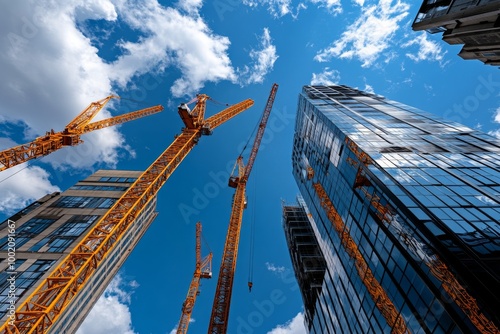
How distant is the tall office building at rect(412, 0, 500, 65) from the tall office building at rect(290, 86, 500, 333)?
11.9 meters

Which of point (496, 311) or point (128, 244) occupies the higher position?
point (128, 244)

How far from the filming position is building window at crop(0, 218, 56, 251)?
36375mm

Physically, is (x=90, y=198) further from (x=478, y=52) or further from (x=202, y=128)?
(x=478, y=52)

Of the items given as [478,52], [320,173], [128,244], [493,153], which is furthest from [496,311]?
[128,244]

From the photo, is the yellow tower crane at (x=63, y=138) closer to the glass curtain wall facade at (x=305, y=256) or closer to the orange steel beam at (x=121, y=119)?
the orange steel beam at (x=121, y=119)

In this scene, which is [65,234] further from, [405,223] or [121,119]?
[405,223]

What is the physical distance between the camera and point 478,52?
24.5m

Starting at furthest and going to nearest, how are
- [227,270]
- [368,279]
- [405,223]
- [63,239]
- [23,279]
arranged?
[227,270], [63,239], [23,279], [368,279], [405,223]

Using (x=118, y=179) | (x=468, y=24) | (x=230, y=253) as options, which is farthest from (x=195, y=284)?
(x=468, y=24)

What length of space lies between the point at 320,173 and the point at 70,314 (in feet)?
145

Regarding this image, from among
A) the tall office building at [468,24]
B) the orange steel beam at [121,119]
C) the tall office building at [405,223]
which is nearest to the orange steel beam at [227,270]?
the tall office building at [405,223]

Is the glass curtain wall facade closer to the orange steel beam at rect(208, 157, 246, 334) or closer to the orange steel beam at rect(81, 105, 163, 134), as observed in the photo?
the orange steel beam at rect(208, 157, 246, 334)

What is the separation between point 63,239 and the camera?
3712cm

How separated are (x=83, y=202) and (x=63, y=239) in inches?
424
